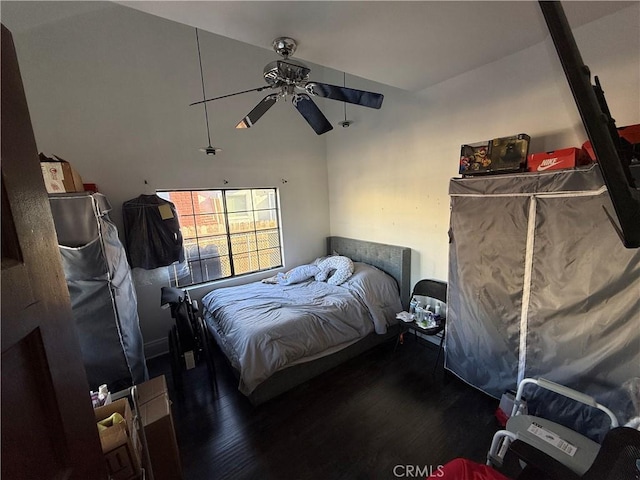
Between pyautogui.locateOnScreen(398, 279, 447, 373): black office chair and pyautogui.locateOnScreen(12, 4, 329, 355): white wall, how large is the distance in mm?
2039

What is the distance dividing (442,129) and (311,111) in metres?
1.40

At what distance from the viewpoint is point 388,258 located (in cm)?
327

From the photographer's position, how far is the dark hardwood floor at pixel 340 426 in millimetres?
1740

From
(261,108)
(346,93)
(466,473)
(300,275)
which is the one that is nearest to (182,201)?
(300,275)

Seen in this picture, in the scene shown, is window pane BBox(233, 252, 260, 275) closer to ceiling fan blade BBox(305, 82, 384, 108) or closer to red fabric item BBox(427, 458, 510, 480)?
ceiling fan blade BBox(305, 82, 384, 108)

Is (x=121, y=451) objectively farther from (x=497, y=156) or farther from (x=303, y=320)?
(x=497, y=156)

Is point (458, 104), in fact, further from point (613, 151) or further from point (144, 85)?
point (144, 85)

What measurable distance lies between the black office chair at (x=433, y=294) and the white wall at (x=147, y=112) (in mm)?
2039

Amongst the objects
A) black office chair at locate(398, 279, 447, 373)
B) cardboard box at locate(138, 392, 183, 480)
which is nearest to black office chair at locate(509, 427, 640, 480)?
black office chair at locate(398, 279, 447, 373)

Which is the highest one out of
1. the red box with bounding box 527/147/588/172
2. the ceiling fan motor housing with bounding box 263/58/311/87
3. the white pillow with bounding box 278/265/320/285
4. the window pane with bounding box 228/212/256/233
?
the ceiling fan motor housing with bounding box 263/58/311/87

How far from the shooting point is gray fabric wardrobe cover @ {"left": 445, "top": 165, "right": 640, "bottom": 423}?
4.79ft

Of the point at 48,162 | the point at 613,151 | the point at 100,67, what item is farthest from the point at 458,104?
the point at 100,67

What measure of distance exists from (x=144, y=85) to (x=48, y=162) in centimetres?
148

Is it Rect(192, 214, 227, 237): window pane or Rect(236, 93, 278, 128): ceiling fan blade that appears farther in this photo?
Rect(192, 214, 227, 237): window pane
